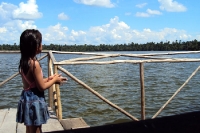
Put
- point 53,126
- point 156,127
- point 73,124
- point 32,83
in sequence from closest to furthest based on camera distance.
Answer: point 156,127 < point 32,83 < point 53,126 < point 73,124

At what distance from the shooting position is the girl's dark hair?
2.53 m

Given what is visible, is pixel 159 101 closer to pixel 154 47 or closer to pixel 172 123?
pixel 172 123

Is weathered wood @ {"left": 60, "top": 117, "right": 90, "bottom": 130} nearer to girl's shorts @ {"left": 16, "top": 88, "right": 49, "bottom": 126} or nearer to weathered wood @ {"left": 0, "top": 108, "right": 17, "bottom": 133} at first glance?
weathered wood @ {"left": 0, "top": 108, "right": 17, "bottom": 133}

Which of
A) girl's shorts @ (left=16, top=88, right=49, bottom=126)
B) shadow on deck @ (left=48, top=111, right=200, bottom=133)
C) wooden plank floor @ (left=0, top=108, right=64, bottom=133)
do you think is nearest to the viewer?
shadow on deck @ (left=48, top=111, right=200, bottom=133)

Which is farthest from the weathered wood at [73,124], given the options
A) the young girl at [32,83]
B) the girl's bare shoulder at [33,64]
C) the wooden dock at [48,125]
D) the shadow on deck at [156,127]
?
the shadow on deck at [156,127]

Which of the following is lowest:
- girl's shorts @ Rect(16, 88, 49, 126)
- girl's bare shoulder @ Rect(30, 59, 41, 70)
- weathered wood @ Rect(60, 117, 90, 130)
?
weathered wood @ Rect(60, 117, 90, 130)

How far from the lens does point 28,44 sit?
254cm

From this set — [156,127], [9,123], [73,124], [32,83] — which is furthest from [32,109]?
[9,123]

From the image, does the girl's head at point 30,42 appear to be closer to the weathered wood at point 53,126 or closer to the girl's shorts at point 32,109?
the girl's shorts at point 32,109

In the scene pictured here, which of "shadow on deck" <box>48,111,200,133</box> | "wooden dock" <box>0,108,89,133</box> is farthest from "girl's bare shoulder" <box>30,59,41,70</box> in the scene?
"wooden dock" <box>0,108,89,133</box>

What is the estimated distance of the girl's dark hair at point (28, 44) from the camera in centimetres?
253

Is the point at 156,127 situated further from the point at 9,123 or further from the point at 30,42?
the point at 9,123

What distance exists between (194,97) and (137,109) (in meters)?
3.19

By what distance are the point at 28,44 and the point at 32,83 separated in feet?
1.21
